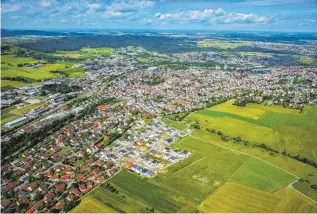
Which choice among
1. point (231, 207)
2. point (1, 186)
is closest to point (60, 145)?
point (1, 186)

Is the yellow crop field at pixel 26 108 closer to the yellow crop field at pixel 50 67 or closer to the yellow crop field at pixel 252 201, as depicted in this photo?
the yellow crop field at pixel 50 67

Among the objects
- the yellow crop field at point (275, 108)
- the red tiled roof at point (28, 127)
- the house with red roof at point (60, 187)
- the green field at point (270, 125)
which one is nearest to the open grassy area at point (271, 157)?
the green field at point (270, 125)

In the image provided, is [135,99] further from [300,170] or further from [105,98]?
[300,170]

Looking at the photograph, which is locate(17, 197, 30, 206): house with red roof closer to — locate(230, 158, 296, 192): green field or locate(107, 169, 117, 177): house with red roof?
locate(107, 169, 117, 177): house with red roof

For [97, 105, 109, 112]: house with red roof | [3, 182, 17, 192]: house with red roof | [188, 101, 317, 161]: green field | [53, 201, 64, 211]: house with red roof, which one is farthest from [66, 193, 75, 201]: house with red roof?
[97, 105, 109, 112]: house with red roof

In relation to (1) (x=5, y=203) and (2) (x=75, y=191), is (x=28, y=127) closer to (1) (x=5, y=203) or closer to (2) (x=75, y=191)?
(1) (x=5, y=203)

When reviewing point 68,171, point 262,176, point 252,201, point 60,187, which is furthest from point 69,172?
point 262,176
